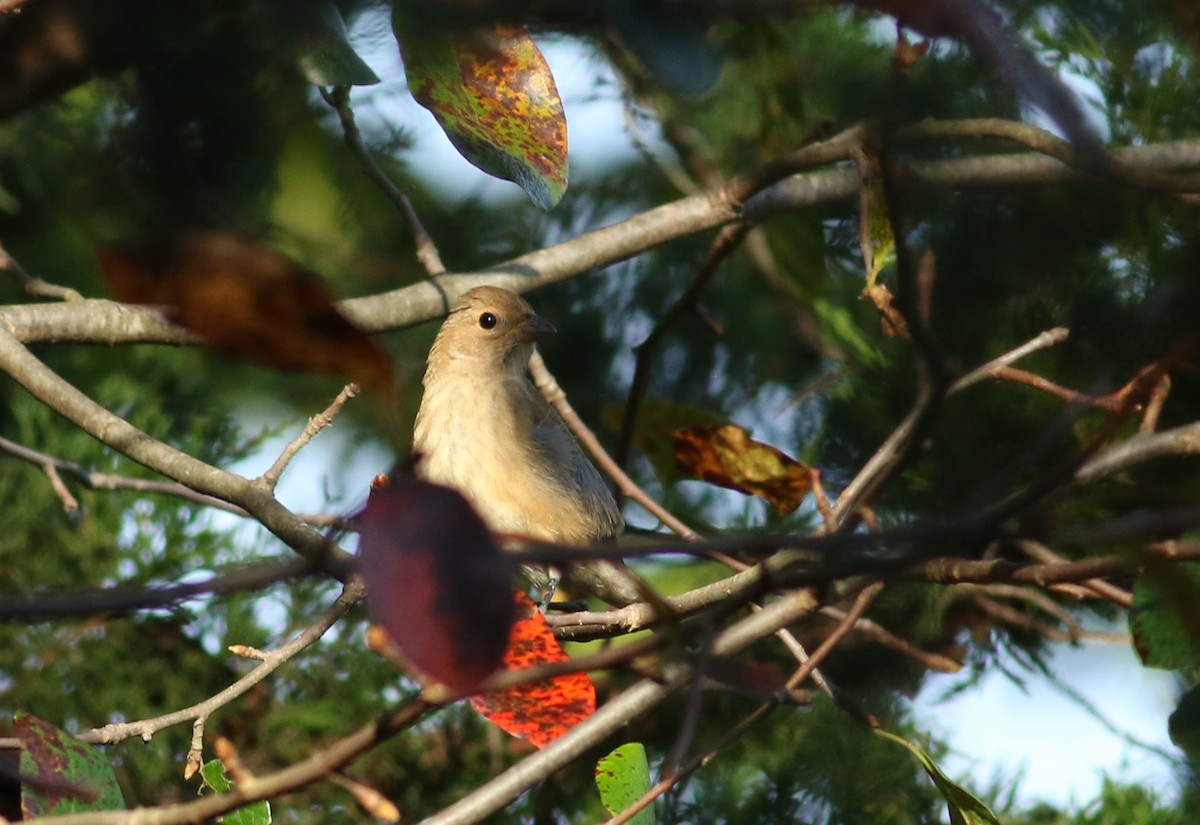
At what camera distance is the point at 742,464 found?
2.62 m

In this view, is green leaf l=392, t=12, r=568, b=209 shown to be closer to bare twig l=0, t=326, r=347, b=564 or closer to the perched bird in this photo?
bare twig l=0, t=326, r=347, b=564

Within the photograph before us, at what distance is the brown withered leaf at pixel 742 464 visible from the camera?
2.56 meters

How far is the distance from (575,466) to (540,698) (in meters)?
2.18

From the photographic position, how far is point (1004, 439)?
3223mm

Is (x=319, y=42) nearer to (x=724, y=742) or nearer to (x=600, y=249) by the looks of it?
(x=724, y=742)

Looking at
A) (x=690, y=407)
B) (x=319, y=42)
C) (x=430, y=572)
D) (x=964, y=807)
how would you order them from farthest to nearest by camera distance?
(x=690, y=407), (x=964, y=807), (x=319, y=42), (x=430, y=572)

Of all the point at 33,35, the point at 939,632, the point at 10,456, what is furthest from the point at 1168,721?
the point at 10,456

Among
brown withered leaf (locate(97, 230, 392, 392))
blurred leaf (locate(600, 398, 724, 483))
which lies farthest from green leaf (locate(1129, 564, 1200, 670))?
blurred leaf (locate(600, 398, 724, 483))

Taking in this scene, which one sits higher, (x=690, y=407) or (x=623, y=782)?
(x=690, y=407)

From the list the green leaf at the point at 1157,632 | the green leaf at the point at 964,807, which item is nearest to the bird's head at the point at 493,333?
the green leaf at the point at 964,807

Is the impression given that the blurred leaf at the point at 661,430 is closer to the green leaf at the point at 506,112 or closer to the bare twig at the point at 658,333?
the bare twig at the point at 658,333

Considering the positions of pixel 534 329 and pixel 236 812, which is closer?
pixel 236 812

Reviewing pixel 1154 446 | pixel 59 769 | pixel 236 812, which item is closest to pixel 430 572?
pixel 59 769

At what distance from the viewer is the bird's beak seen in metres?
3.78
